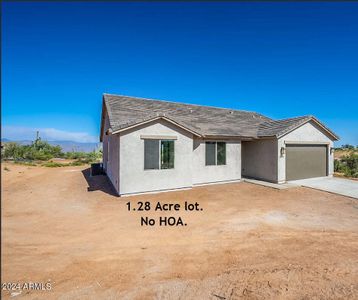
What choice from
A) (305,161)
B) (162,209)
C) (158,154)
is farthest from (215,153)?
(305,161)

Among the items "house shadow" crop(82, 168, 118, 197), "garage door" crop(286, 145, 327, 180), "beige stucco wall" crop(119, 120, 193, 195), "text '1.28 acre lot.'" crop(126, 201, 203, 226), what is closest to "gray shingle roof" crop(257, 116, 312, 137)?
"garage door" crop(286, 145, 327, 180)

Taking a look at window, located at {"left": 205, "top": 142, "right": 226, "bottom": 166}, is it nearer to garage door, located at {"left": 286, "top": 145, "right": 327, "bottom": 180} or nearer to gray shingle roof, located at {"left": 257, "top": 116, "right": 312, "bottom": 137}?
gray shingle roof, located at {"left": 257, "top": 116, "right": 312, "bottom": 137}

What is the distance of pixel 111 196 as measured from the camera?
10586mm

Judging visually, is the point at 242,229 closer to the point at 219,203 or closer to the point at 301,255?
the point at 301,255

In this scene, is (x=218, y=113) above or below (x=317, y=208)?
above

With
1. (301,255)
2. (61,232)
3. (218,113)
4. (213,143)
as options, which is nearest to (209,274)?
(301,255)

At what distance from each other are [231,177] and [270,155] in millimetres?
2966

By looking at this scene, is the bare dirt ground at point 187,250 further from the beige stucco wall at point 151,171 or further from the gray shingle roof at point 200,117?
the gray shingle roof at point 200,117

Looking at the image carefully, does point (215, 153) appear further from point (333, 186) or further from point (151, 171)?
point (333, 186)

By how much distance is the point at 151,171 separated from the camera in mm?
11094

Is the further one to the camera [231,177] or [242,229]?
[231,177]

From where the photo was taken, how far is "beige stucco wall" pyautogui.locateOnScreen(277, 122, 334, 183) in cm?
1405

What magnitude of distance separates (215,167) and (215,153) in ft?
2.93

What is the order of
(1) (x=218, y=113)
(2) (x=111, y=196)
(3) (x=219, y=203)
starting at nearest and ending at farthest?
(3) (x=219, y=203), (2) (x=111, y=196), (1) (x=218, y=113)
